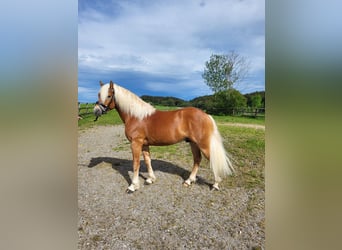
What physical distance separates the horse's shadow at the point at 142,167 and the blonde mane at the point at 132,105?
92cm

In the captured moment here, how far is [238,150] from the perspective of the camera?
3625mm

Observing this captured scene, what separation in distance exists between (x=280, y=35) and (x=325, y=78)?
0.69 feet

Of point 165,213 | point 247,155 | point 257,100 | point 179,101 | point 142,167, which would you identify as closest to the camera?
point 257,100

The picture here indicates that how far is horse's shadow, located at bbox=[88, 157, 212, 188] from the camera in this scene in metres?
2.71

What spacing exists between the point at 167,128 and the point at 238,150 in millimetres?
1951

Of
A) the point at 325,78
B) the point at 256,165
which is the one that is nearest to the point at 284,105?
the point at 325,78

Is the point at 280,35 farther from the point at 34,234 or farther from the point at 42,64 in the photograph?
the point at 34,234

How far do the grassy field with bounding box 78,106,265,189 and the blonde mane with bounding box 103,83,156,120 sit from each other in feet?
0.44

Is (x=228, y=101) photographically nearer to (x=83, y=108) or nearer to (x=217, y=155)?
(x=217, y=155)

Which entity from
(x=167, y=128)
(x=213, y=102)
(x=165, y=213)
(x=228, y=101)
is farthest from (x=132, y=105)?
(x=165, y=213)

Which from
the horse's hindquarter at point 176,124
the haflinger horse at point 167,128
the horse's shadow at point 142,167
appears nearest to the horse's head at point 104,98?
the haflinger horse at point 167,128

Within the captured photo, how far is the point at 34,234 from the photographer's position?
69 cm

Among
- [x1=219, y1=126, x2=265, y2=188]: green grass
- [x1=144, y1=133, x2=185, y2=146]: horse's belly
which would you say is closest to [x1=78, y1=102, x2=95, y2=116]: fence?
[x1=144, y1=133, x2=185, y2=146]: horse's belly

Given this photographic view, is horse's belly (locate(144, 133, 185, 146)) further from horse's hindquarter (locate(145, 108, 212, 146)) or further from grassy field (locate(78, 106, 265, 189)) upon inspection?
grassy field (locate(78, 106, 265, 189))
